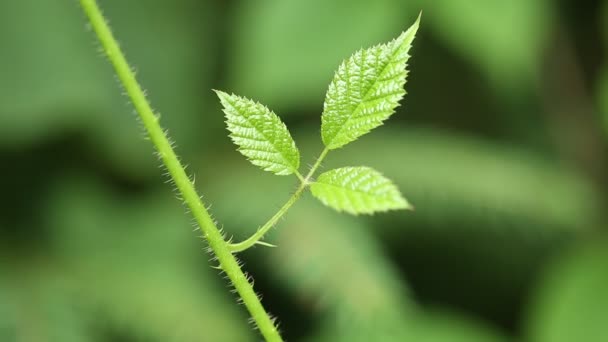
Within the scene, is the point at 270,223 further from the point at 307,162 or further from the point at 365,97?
the point at 307,162

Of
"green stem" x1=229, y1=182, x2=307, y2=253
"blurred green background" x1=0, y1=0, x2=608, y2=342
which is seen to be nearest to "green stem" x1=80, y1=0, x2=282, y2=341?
"green stem" x1=229, y1=182, x2=307, y2=253

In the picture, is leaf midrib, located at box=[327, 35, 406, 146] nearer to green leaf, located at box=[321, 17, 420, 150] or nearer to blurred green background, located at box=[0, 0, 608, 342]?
green leaf, located at box=[321, 17, 420, 150]

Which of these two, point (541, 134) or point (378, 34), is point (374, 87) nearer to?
point (378, 34)

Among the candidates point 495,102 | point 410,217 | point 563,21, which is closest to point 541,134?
point 495,102

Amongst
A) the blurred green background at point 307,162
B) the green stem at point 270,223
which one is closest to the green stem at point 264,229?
the green stem at point 270,223

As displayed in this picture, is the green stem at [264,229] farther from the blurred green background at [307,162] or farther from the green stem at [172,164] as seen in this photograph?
the blurred green background at [307,162]

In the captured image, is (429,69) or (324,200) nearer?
(324,200)
